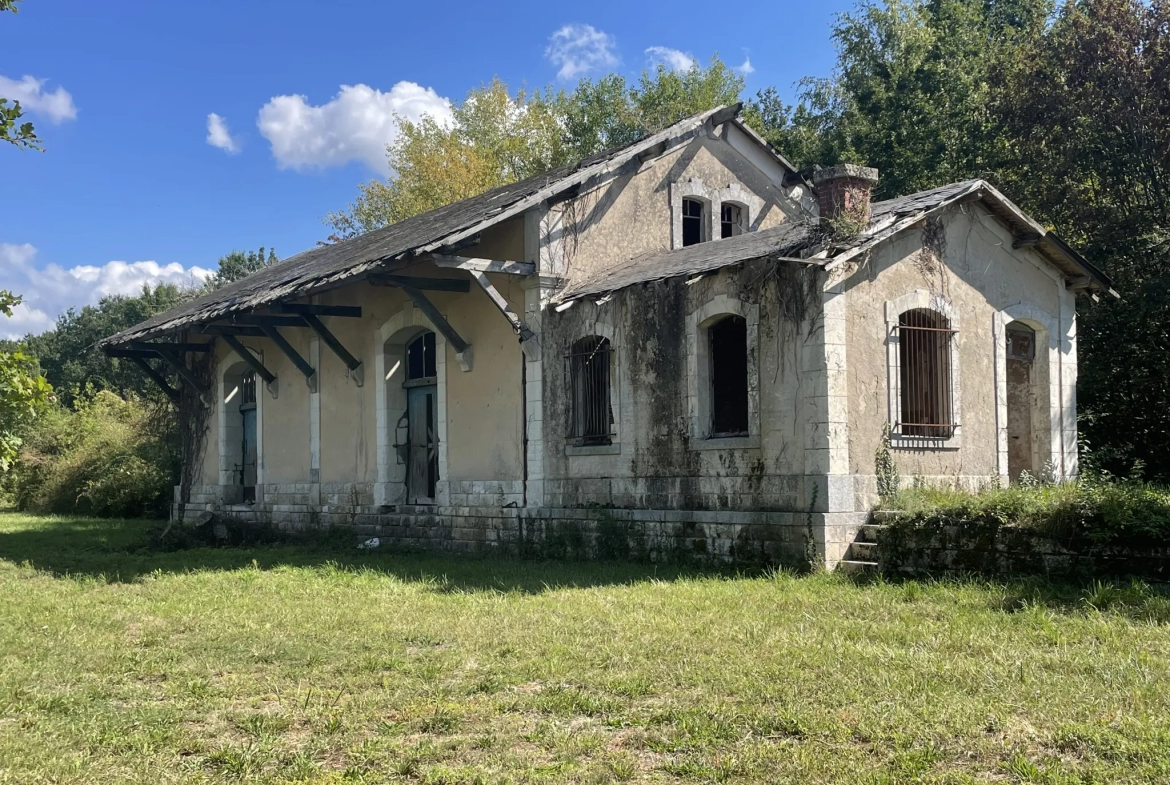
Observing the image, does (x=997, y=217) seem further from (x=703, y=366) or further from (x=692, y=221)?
(x=692, y=221)

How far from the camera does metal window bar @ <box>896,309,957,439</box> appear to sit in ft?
38.2

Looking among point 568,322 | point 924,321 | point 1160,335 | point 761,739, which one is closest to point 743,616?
point 761,739

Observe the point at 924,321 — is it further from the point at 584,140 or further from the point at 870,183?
the point at 584,140

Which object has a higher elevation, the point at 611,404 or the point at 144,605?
the point at 611,404

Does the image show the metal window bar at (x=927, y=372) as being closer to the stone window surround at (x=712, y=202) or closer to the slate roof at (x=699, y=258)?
the slate roof at (x=699, y=258)

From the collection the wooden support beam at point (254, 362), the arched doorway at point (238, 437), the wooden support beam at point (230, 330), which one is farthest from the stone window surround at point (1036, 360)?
the arched doorway at point (238, 437)

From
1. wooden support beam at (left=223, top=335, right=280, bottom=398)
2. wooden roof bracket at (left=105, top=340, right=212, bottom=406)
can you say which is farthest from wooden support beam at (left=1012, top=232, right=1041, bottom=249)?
wooden roof bracket at (left=105, top=340, right=212, bottom=406)

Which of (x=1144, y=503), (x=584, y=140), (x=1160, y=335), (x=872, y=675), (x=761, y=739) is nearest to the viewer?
(x=761, y=739)

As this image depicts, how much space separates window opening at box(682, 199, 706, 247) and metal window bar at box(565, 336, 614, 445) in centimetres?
328

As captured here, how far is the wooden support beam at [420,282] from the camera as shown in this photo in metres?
13.5

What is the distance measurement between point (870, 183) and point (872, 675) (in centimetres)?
691

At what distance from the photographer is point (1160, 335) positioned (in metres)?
15.9

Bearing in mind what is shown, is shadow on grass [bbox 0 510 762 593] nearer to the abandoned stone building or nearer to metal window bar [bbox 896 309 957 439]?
the abandoned stone building

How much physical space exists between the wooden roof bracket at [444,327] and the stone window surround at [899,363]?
5.87 m
